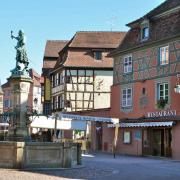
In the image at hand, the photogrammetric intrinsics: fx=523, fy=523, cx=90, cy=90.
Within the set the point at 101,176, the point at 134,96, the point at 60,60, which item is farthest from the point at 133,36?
the point at 101,176

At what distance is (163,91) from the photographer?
35625 millimetres

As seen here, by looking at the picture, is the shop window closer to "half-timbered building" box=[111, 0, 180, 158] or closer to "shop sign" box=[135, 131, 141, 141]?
"half-timbered building" box=[111, 0, 180, 158]

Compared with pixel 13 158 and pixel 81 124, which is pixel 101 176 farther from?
pixel 81 124

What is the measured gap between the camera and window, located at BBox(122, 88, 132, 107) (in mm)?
39906

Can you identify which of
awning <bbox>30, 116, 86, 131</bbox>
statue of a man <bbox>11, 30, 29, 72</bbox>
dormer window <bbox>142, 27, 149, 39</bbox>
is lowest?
awning <bbox>30, 116, 86, 131</bbox>

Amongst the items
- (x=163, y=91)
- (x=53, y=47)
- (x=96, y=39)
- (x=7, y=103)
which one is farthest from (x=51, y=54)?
(x=7, y=103)

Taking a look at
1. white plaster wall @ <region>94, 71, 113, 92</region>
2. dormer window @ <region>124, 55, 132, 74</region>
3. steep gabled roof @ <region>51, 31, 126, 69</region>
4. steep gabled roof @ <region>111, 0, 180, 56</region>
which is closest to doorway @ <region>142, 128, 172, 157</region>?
dormer window @ <region>124, 55, 132, 74</region>

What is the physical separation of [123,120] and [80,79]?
15.6m

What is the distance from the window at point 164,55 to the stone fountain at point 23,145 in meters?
14.8

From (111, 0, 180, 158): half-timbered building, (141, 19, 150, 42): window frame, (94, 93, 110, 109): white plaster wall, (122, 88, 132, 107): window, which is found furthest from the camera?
(94, 93, 110, 109): white plaster wall

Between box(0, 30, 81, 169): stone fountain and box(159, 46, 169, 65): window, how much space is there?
1477cm

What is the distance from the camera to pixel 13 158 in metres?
20.0

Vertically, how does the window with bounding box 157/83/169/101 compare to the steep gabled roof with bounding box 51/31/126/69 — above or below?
below

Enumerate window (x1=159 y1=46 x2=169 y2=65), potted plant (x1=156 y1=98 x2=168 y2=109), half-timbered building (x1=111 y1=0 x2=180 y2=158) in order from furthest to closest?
1. window (x1=159 y1=46 x2=169 y2=65)
2. potted plant (x1=156 y1=98 x2=168 y2=109)
3. half-timbered building (x1=111 y1=0 x2=180 y2=158)
